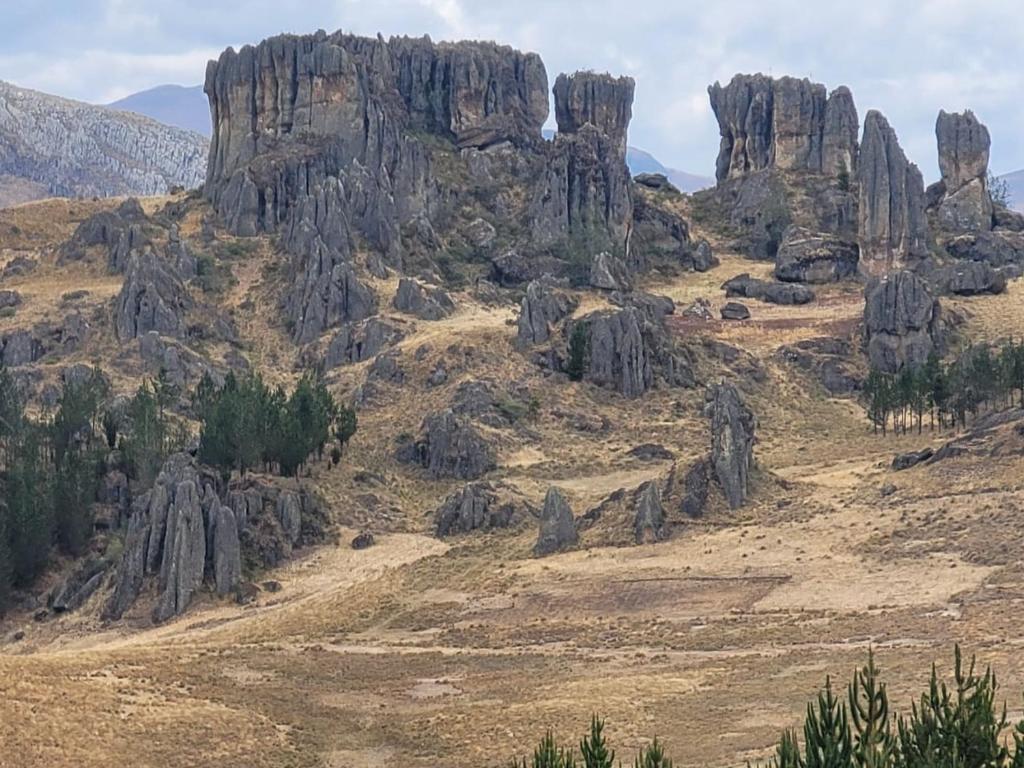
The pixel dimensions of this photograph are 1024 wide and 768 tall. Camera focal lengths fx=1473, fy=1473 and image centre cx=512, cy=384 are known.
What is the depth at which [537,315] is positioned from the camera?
90.6 metres

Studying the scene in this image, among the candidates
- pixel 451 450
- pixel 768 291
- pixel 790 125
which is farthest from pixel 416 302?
pixel 790 125

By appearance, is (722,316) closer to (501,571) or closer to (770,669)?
(501,571)

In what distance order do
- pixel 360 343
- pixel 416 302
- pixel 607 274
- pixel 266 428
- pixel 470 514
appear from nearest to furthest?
1. pixel 470 514
2. pixel 266 428
3. pixel 360 343
4. pixel 416 302
5. pixel 607 274

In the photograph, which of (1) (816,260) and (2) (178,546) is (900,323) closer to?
(1) (816,260)

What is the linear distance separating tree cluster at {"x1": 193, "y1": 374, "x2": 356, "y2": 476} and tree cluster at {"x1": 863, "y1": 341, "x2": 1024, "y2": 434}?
28.9 meters

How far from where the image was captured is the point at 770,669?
4097cm

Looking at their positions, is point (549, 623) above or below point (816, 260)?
below

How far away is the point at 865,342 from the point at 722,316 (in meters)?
11.5

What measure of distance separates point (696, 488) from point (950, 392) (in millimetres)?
20601

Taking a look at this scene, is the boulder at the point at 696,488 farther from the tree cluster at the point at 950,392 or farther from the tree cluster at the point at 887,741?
the tree cluster at the point at 887,741

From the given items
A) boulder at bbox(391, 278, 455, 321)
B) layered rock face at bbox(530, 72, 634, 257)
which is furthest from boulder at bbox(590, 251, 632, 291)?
boulder at bbox(391, 278, 455, 321)

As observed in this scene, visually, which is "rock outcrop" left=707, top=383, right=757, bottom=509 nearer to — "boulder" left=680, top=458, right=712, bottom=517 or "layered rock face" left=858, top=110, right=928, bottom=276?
"boulder" left=680, top=458, right=712, bottom=517

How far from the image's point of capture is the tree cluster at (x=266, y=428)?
66.6m

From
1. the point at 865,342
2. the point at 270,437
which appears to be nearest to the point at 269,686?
the point at 270,437
